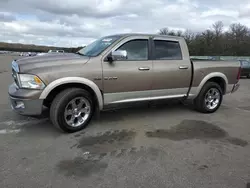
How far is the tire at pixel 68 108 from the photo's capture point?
409 cm

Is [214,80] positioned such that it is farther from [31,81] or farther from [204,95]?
[31,81]

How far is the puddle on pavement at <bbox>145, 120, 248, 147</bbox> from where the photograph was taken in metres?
4.28

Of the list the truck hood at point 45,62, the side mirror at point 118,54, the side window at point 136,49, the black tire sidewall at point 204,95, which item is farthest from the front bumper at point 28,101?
the black tire sidewall at point 204,95

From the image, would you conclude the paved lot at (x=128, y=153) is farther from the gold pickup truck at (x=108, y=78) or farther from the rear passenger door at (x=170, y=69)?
the rear passenger door at (x=170, y=69)

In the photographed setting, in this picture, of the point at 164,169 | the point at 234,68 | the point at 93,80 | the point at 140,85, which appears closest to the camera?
the point at 164,169

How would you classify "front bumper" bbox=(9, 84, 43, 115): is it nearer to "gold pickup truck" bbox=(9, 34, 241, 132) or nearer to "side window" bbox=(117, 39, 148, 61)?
"gold pickup truck" bbox=(9, 34, 241, 132)

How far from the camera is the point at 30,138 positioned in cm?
411

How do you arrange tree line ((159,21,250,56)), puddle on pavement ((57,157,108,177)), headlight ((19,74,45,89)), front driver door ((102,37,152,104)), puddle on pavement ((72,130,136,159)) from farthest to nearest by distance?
tree line ((159,21,250,56))
front driver door ((102,37,152,104))
headlight ((19,74,45,89))
puddle on pavement ((72,130,136,159))
puddle on pavement ((57,157,108,177))

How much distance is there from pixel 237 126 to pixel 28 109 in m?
4.40

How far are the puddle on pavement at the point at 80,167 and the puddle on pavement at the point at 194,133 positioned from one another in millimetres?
1446

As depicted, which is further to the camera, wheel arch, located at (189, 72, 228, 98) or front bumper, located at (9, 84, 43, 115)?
wheel arch, located at (189, 72, 228, 98)

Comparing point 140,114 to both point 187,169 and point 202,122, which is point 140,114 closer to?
point 202,122

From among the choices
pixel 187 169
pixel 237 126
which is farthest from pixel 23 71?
pixel 237 126

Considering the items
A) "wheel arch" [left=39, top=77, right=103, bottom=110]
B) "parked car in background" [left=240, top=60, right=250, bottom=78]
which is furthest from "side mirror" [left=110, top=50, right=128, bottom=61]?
"parked car in background" [left=240, top=60, right=250, bottom=78]
